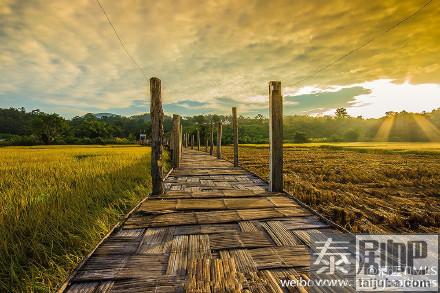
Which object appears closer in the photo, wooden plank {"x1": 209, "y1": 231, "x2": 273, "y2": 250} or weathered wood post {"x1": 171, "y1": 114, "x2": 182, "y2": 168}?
wooden plank {"x1": 209, "y1": 231, "x2": 273, "y2": 250}

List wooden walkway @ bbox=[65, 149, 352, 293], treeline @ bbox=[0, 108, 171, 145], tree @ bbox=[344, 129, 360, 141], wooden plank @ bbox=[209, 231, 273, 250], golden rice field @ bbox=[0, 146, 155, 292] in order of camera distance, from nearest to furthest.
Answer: wooden walkway @ bbox=[65, 149, 352, 293] < golden rice field @ bbox=[0, 146, 155, 292] < wooden plank @ bbox=[209, 231, 273, 250] < treeline @ bbox=[0, 108, 171, 145] < tree @ bbox=[344, 129, 360, 141]

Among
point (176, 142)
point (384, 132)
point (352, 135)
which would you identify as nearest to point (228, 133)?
point (352, 135)

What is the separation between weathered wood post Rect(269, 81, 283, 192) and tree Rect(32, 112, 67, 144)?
2873 inches

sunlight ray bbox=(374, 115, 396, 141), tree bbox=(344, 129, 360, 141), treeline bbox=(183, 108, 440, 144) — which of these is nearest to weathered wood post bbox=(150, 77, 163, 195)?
treeline bbox=(183, 108, 440, 144)

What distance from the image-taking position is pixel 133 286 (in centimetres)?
182

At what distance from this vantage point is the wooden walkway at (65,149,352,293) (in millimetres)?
1845

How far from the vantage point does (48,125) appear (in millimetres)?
65250

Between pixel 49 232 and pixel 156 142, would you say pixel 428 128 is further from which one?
pixel 49 232

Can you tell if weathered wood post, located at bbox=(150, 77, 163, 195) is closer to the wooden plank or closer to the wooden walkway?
the wooden walkway

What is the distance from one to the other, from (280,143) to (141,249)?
3.71 metres

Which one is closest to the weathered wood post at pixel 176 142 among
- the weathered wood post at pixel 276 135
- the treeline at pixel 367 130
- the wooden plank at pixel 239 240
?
the weathered wood post at pixel 276 135

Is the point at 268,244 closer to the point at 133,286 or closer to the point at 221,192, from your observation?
the point at 133,286

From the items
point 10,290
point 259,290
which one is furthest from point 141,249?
point 259,290

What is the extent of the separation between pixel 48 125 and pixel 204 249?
79.8 m
